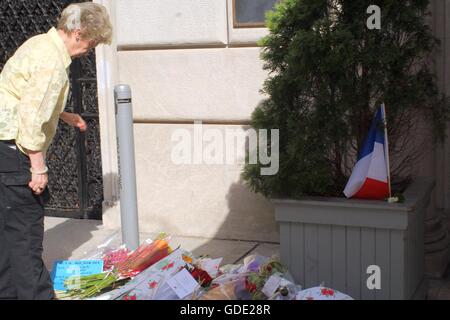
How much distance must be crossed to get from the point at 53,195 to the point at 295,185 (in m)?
3.29

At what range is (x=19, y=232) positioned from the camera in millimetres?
3785

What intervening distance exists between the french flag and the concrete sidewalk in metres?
1.34

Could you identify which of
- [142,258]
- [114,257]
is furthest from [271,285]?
[114,257]

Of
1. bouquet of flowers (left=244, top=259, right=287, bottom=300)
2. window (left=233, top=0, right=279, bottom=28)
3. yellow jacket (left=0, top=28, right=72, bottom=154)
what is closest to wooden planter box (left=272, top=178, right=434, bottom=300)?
bouquet of flowers (left=244, top=259, right=287, bottom=300)

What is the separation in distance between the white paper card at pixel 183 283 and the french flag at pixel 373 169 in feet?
3.23

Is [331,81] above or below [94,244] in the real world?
above

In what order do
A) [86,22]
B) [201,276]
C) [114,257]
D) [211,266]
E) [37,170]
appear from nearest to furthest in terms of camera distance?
[37,170] → [86,22] → [201,276] → [211,266] → [114,257]

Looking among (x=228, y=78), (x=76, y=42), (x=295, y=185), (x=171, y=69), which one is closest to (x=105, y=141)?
(x=171, y=69)

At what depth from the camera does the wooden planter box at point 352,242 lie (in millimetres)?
3557

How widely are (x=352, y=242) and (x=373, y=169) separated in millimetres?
407

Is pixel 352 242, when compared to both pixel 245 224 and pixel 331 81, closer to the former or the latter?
pixel 331 81

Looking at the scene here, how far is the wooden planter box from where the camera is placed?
3.56 m

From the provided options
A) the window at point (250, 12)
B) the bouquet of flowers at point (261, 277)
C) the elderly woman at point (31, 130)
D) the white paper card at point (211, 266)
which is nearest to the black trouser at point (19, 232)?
the elderly woman at point (31, 130)

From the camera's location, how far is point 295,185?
372 centimetres
